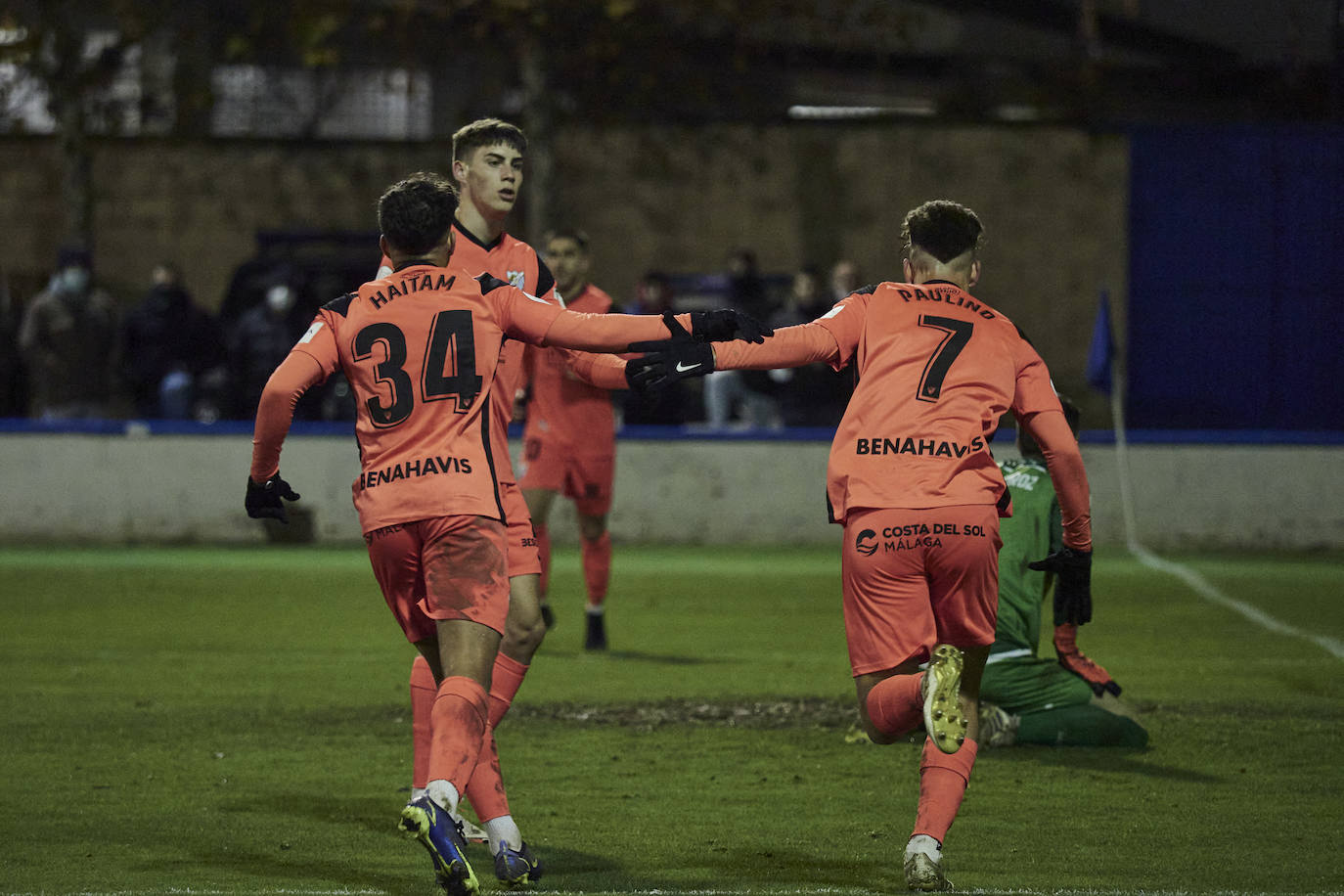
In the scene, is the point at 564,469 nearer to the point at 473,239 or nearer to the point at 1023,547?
the point at 1023,547

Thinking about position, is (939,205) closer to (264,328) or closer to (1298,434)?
(1298,434)

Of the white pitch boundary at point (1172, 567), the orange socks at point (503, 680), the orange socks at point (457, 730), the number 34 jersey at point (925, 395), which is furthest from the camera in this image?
the white pitch boundary at point (1172, 567)

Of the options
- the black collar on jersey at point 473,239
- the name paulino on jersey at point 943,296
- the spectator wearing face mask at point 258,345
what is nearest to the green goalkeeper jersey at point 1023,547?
the name paulino on jersey at point 943,296

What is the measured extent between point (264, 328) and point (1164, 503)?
9162mm

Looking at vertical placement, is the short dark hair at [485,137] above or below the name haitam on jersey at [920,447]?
above

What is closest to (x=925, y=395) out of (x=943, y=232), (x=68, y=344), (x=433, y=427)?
(x=943, y=232)

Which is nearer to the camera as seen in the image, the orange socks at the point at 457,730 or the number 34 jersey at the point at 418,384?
the orange socks at the point at 457,730

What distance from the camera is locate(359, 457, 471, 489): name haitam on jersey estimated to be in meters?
5.70

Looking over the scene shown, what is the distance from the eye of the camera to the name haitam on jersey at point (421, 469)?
5703mm

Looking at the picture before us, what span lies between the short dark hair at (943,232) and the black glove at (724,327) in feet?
1.83

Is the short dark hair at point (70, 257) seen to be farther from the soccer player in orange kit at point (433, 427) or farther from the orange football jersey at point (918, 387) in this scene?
the orange football jersey at point (918, 387)

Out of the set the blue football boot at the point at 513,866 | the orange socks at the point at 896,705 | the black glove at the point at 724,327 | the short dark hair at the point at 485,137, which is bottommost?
the blue football boot at the point at 513,866

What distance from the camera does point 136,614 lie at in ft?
44.1

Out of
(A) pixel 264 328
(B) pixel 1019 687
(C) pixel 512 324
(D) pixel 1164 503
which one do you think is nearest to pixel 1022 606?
(B) pixel 1019 687
